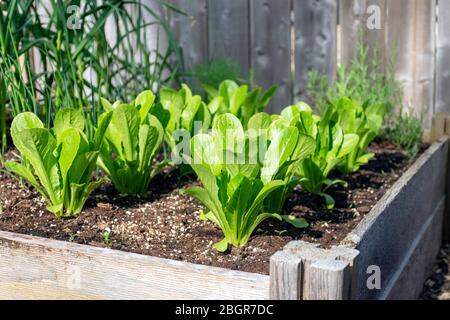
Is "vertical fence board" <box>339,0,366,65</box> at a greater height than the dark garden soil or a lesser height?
greater

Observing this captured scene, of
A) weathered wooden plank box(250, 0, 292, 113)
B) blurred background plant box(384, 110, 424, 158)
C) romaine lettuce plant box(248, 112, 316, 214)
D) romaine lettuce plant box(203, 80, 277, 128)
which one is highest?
weathered wooden plank box(250, 0, 292, 113)

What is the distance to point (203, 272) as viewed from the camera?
176cm

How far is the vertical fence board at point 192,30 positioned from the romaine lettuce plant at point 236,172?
1961mm

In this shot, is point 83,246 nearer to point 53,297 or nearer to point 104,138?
point 53,297

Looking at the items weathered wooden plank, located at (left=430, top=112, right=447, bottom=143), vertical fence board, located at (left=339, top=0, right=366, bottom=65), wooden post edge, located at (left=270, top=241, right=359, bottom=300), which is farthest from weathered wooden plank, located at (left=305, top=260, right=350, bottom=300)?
vertical fence board, located at (left=339, top=0, right=366, bottom=65)

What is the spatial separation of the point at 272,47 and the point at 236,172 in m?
1.99

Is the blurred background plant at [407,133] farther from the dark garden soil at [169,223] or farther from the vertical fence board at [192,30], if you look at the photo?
the vertical fence board at [192,30]

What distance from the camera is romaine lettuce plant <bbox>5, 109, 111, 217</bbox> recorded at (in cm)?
214

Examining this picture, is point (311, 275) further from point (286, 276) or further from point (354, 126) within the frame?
point (354, 126)

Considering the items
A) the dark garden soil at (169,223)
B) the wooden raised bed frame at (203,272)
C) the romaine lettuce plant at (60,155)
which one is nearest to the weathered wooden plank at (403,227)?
the wooden raised bed frame at (203,272)

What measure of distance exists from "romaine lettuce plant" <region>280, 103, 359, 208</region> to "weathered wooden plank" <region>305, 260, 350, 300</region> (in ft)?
2.84

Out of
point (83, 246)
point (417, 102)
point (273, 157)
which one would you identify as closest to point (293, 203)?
point (273, 157)

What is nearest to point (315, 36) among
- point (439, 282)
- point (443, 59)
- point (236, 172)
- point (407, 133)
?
point (443, 59)

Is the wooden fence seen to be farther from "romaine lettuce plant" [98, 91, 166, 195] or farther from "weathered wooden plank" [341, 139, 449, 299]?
"romaine lettuce plant" [98, 91, 166, 195]
